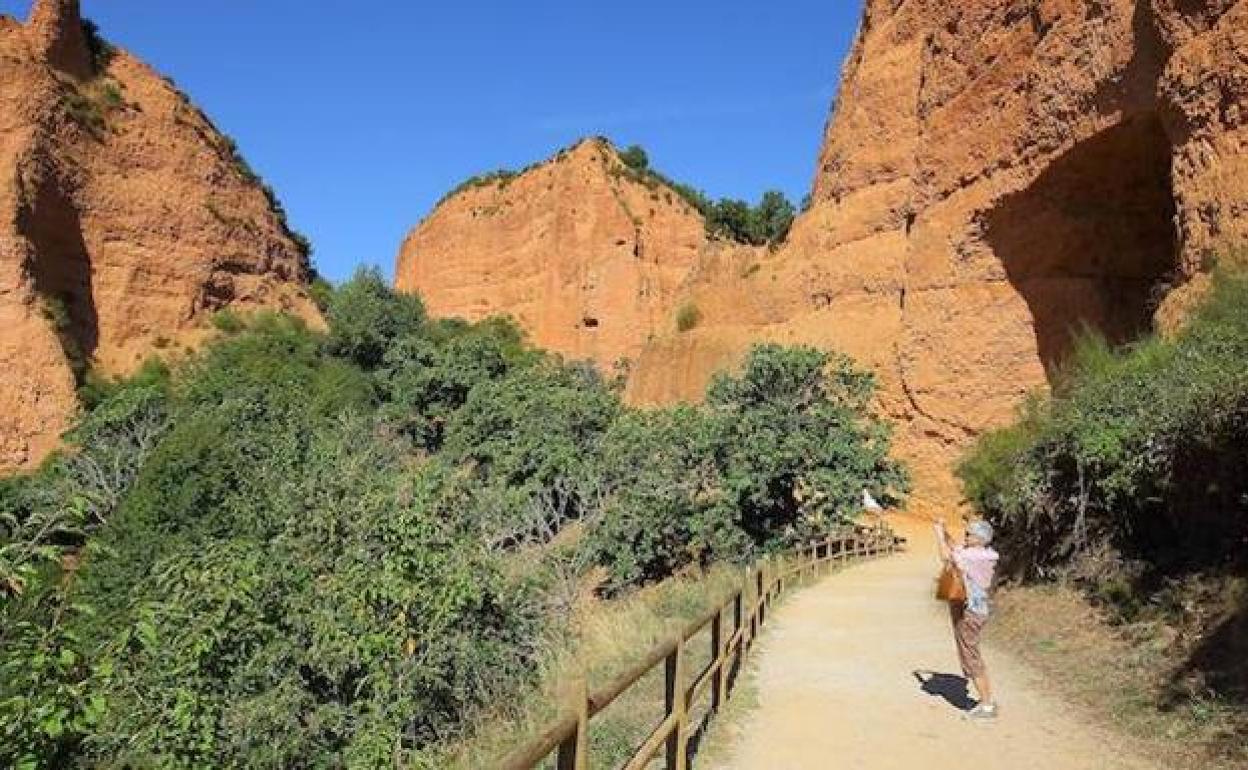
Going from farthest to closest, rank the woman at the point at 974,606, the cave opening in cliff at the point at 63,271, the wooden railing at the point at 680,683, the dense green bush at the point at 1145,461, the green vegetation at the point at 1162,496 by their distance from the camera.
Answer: the cave opening in cliff at the point at 63,271
the dense green bush at the point at 1145,461
the green vegetation at the point at 1162,496
the woman at the point at 974,606
the wooden railing at the point at 680,683

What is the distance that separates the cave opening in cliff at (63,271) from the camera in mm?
37656

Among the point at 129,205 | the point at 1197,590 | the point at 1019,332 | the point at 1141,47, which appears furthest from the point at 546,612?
the point at 129,205

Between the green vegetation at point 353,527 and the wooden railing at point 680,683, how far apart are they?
214cm

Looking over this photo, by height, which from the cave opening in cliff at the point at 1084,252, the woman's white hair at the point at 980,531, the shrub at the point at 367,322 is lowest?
the woman's white hair at the point at 980,531

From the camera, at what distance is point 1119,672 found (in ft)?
29.0

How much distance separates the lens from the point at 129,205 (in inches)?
1705

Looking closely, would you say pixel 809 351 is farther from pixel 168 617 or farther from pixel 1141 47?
pixel 168 617

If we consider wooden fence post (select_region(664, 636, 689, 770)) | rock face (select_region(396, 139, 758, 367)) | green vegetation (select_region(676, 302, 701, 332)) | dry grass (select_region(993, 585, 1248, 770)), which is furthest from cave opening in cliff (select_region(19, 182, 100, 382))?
wooden fence post (select_region(664, 636, 689, 770))

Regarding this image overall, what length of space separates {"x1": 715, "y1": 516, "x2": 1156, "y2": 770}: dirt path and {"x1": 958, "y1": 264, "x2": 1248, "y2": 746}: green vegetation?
40.9 inches

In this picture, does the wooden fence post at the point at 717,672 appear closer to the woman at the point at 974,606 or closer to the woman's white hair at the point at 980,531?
the woman at the point at 974,606

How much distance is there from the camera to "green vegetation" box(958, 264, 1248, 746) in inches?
338

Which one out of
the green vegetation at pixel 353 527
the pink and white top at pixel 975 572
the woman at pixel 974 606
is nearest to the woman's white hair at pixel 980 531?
the woman at pixel 974 606

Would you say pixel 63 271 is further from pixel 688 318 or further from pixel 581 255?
pixel 581 255

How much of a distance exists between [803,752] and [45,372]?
3626cm
